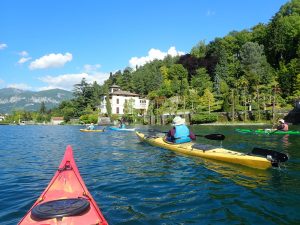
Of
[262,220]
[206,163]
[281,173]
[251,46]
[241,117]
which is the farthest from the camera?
[251,46]

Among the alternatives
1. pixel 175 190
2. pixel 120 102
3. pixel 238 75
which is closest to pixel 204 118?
pixel 238 75

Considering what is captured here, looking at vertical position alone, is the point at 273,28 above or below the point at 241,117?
above

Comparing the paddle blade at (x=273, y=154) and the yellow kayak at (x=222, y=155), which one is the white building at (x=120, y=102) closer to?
the yellow kayak at (x=222, y=155)

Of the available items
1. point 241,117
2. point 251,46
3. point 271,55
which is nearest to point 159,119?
point 241,117

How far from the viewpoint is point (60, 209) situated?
5.51 m

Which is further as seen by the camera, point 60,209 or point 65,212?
point 60,209

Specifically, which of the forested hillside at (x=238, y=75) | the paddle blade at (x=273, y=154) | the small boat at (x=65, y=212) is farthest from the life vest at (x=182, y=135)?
the forested hillside at (x=238, y=75)

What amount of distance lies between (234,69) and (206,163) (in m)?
78.7

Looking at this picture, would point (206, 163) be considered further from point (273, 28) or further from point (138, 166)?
point (273, 28)

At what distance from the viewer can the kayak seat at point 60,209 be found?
531 centimetres

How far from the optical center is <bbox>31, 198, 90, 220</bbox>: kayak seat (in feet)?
17.4

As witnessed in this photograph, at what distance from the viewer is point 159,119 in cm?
7062

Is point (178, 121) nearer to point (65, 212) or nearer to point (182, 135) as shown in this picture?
point (182, 135)

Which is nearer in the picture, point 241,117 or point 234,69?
point 241,117
